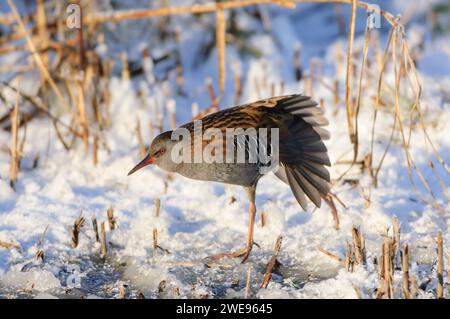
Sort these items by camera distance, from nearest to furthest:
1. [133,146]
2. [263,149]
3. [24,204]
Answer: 1. [263,149]
2. [24,204]
3. [133,146]

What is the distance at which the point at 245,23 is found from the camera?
24.4 ft

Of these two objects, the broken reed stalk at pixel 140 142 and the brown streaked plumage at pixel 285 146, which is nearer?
the brown streaked plumage at pixel 285 146

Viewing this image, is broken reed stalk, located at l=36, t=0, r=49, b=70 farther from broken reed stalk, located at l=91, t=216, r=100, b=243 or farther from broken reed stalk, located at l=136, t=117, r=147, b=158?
broken reed stalk, located at l=91, t=216, r=100, b=243

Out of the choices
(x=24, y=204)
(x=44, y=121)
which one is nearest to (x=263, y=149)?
(x=24, y=204)

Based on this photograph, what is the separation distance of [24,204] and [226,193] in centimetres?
134

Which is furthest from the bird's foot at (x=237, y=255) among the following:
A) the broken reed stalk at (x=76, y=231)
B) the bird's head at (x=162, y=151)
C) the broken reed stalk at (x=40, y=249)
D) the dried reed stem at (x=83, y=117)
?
the dried reed stem at (x=83, y=117)

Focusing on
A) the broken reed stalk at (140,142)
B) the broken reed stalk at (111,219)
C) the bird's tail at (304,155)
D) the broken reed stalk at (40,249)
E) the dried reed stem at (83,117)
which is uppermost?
the dried reed stem at (83,117)

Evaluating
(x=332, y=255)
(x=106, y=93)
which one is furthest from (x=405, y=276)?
(x=106, y=93)

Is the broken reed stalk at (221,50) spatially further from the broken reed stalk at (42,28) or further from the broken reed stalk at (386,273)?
the broken reed stalk at (386,273)

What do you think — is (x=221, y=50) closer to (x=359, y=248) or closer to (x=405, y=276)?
(x=359, y=248)

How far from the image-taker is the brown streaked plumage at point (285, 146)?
167 inches

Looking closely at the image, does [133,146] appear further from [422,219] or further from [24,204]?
[422,219]

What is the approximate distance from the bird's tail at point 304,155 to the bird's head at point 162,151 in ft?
2.17
